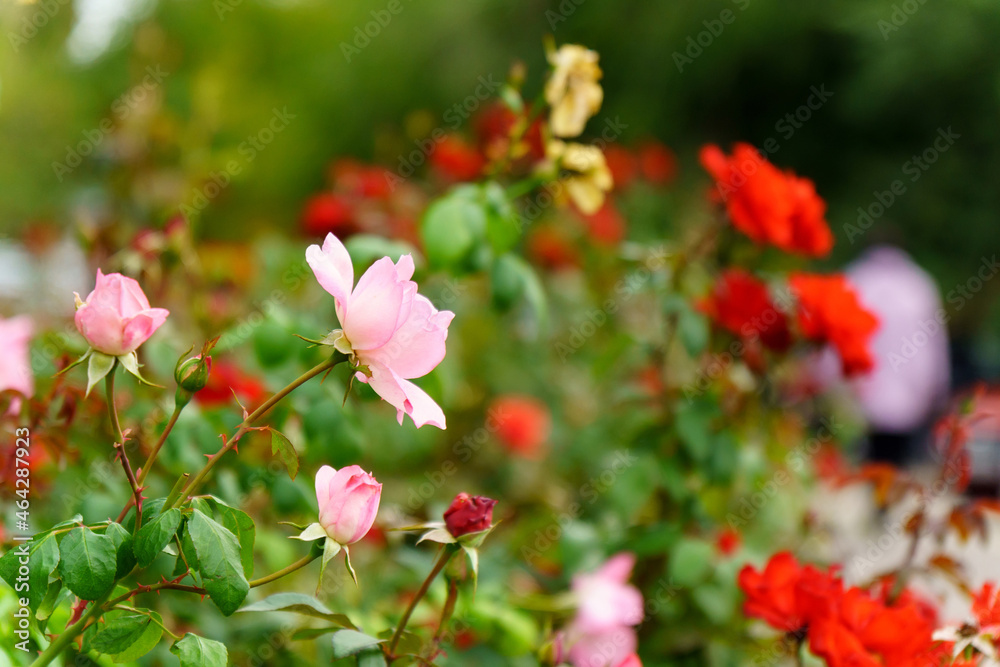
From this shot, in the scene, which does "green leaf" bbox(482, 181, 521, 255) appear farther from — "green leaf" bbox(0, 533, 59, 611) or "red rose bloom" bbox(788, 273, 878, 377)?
"green leaf" bbox(0, 533, 59, 611)

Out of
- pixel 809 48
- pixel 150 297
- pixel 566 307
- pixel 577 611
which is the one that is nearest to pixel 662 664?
pixel 577 611

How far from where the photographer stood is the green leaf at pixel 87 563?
1.66ft

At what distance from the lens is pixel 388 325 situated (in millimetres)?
546

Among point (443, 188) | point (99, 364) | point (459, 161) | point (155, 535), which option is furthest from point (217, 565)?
point (443, 188)

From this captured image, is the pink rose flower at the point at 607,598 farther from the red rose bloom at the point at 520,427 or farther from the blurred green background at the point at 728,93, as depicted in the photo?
the blurred green background at the point at 728,93

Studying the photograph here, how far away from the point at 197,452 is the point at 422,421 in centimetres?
46

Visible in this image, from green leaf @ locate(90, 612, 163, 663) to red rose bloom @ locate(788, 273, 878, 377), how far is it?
0.84 m

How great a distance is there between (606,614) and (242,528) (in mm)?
574

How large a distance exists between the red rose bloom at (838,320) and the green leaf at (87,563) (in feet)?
2.82

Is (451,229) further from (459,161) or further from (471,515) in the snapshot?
(459,161)

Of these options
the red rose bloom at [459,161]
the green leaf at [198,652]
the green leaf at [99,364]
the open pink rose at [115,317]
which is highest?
the open pink rose at [115,317]

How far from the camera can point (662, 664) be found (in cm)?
106

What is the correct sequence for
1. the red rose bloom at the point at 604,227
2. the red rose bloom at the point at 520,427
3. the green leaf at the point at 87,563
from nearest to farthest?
the green leaf at the point at 87,563, the red rose bloom at the point at 520,427, the red rose bloom at the point at 604,227

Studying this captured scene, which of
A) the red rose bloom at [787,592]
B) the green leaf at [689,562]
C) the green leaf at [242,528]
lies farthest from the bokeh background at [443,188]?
the red rose bloom at [787,592]
